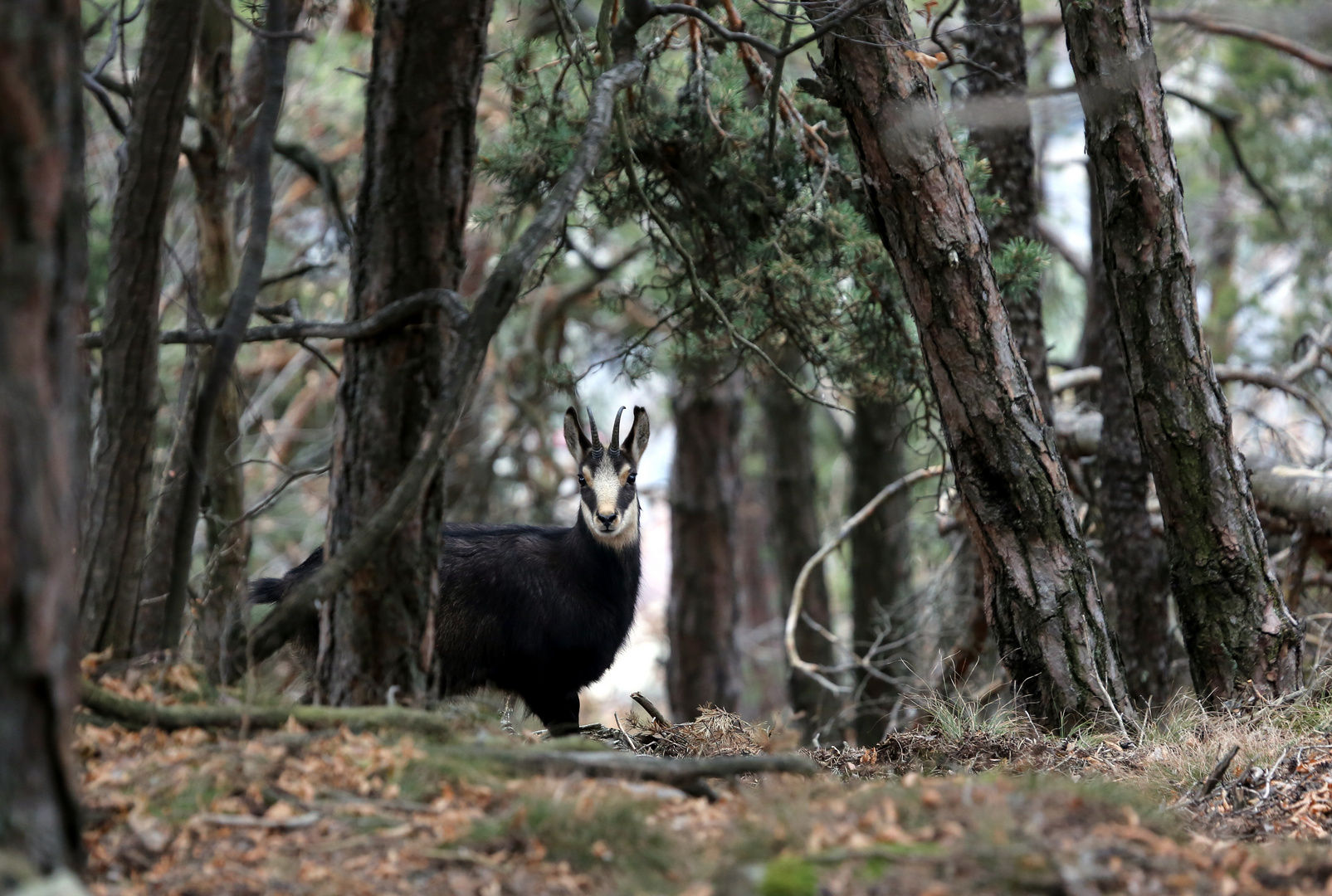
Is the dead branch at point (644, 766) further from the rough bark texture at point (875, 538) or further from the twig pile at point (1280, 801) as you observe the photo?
the rough bark texture at point (875, 538)

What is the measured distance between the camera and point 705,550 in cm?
1212

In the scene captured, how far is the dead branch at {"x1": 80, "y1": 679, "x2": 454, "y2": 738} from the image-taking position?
3.65 meters

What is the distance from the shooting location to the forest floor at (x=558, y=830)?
2.96 m

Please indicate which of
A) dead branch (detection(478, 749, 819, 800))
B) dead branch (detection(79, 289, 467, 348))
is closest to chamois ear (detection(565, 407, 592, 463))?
dead branch (detection(79, 289, 467, 348))

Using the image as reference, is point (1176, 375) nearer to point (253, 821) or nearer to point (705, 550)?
point (253, 821)

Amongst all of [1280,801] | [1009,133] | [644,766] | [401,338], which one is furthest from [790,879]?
[1009,133]

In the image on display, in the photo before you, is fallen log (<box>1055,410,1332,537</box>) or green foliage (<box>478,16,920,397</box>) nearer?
green foliage (<box>478,16,920,397</box>)

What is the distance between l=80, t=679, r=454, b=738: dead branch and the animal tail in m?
2.65

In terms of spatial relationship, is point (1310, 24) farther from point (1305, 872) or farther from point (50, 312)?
point (50, 312)

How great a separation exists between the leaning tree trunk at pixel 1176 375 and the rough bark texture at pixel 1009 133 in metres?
1.51

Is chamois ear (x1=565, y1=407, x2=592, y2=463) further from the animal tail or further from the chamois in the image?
the animal tail

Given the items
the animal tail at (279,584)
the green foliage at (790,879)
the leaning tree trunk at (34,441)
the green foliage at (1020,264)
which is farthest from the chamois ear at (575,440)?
the leaning tree trunk at (34,441)

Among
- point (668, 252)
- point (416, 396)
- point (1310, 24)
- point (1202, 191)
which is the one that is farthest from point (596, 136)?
point (1202, 191)

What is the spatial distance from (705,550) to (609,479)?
212 inches
